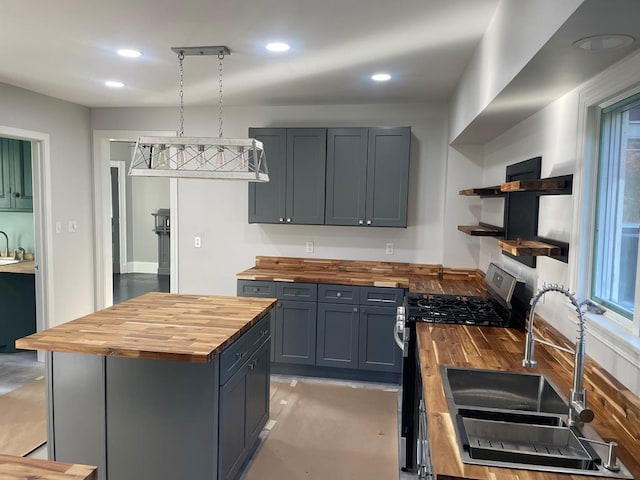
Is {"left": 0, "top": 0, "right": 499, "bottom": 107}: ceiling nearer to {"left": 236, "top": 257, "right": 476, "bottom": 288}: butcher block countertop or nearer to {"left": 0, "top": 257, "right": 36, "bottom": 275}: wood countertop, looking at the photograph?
{"left": 236, "top": 257, "right": 476, "bottom": 288}: butcher block countertop

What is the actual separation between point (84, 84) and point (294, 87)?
5.64ft

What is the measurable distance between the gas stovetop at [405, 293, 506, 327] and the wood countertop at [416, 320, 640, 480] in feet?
0.28

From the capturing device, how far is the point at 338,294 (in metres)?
3.92

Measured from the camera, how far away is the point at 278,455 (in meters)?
2.82

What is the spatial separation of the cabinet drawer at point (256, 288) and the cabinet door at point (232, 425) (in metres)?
1.53

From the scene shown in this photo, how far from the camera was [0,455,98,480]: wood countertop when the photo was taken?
44.9 inches

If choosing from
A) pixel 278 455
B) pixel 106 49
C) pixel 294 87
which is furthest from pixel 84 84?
pixel 278 455

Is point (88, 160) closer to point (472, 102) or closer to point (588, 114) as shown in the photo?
point (472, 102)

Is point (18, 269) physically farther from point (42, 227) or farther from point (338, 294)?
point (338, 294)

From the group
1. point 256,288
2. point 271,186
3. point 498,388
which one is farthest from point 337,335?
A: point 498,388

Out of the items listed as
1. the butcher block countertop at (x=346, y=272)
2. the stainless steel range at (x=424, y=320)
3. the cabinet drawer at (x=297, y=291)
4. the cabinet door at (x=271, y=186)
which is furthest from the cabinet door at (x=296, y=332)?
the stainless steel range at (x=424, y=320)

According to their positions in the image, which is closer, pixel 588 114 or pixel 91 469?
pixel 91 469

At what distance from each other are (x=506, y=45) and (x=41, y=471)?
2.16m

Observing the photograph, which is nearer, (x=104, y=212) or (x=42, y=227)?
(x=42, y=227)
